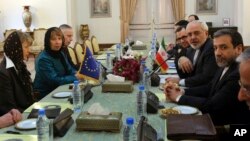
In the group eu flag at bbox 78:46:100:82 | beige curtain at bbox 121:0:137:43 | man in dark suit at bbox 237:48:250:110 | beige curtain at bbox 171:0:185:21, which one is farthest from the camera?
beige curtain at bbox 121:0:137:43

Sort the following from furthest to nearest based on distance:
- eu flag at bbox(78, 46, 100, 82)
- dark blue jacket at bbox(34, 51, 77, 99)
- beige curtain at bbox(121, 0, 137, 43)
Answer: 1. beige curtain at bbox(121, 0, 137, 43)
2. dark blue jacket at bbox(34, 51, 77, 99)
3. eu flag at bbox(78, 46, 100, 82)

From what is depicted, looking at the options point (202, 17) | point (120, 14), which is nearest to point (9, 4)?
point (120, 14)

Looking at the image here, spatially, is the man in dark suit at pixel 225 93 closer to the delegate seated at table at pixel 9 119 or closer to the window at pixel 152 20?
the delegate seated at table at pixel 9 119

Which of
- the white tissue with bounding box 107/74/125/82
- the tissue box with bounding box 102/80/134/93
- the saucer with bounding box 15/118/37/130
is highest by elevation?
the white tissue with bounding box 107/74/125/82

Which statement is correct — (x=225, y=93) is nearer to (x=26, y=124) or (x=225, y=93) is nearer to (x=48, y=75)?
(x=26, y=124)

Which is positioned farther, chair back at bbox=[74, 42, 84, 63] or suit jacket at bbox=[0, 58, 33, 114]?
chair back at bbox=[74, 42, 84, 63]

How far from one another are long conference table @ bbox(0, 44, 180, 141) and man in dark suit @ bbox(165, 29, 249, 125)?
131 mm

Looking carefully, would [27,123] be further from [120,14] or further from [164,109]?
[120,14]

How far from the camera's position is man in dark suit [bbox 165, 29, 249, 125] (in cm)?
228

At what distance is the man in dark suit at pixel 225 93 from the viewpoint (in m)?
2.28

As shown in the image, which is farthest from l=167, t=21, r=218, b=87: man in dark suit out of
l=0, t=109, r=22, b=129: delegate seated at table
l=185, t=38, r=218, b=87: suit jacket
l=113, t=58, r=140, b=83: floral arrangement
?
l=0, t=109, r=22, b=129: delegate seated at table

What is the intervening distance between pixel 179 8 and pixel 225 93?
8.32 m

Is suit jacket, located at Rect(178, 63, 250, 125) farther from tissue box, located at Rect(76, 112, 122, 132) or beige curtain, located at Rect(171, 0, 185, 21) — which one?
beige curtain, located at Rect(171, 0, 185, 21)

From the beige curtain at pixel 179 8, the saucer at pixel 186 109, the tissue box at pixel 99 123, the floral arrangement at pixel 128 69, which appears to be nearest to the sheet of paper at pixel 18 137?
the tissue box at pixel 99 123
